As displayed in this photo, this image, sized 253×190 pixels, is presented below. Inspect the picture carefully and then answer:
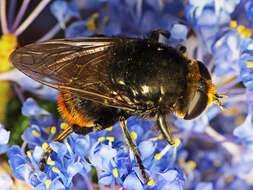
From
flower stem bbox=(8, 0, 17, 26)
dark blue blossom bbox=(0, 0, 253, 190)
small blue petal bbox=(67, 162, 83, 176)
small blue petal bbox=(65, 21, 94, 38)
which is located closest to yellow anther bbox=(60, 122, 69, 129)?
dark blue blossom bbox=(0, 0, 253, 190)

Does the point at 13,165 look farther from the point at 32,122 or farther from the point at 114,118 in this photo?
the point at 114,118

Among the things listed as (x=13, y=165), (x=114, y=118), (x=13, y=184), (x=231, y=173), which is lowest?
(x=231, y=173)

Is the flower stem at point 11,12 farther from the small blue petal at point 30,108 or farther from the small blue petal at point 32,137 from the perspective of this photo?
the small blue petal at point 32,137

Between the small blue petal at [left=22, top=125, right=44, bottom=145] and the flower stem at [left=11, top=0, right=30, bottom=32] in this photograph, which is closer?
the small blue petal at [left=22, top=125, right=44, bottom=145]

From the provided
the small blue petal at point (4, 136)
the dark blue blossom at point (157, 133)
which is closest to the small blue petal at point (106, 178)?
the dark blue blossom at point (157, 133)

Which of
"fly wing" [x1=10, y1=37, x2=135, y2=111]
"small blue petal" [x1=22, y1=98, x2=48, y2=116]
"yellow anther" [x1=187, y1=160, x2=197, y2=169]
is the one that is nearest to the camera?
"fly wing" [x1=10, y1=37, x2=135, y2=111]

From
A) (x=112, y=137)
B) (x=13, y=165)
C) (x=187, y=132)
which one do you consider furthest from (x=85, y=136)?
(x=187, y=132)

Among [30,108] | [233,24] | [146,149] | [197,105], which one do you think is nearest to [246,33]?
[233,24]

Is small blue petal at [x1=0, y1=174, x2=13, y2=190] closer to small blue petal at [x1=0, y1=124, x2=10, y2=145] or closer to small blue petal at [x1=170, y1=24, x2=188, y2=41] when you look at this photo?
small blue petal at [x1=0, y1=124, x2=10, y2=145]
